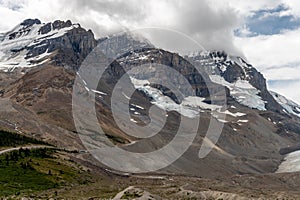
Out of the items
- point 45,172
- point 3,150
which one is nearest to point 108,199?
point 45,172

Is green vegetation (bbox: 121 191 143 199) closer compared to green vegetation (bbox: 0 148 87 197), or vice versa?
green vegetation (bbox: 121 191 143 199)

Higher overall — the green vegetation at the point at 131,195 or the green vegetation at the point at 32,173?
the green vegetation at the point at 32,173

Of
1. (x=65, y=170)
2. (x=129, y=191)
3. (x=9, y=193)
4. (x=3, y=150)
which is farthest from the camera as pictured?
(x=3, y=150)

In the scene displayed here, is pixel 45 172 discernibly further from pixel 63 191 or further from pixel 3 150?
pixel 3 150

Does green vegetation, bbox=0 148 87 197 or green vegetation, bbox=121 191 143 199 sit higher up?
green vegetation, bbox=0 148 87 197

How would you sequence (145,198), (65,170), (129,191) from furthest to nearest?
(65,170) < (129,191) < (145,198)

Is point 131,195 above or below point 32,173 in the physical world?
below

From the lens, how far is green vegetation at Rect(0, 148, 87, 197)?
107225mm

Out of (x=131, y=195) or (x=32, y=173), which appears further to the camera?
(x=32, y=173)

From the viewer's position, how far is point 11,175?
116 m

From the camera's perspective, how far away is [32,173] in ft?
408

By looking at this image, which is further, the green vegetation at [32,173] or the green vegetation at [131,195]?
the green vegetation at [32,173]

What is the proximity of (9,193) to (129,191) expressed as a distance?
82.3ft

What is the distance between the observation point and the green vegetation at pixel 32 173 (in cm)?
10722
